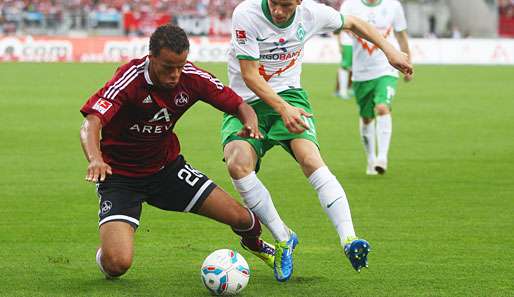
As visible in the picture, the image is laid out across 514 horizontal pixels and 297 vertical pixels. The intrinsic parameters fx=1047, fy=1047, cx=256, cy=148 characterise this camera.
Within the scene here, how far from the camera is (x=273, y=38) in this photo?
26.2 ft

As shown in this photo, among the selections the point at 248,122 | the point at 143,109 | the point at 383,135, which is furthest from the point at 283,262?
the point at 383,135

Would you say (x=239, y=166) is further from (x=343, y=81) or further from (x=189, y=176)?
(x=343, y=81)

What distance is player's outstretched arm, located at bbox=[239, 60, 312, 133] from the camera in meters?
7.37

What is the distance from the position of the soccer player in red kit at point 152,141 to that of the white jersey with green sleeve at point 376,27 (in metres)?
6.41

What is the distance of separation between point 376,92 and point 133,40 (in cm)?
2616

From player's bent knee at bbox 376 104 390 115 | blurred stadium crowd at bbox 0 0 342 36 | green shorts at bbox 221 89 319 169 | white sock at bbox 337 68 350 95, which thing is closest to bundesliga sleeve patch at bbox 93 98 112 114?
green shorts at bbox 221 89 319 169

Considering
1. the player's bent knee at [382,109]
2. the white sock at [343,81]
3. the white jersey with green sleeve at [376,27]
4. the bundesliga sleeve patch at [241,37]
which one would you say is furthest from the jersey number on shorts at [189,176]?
the white sock at [343,81]

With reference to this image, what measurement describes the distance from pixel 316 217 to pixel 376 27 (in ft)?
14.7

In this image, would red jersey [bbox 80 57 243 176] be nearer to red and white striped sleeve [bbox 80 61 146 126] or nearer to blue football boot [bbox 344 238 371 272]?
red and white striped sleeve [bbox 80 61 146 126]

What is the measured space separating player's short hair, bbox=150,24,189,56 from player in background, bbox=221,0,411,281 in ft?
3.29

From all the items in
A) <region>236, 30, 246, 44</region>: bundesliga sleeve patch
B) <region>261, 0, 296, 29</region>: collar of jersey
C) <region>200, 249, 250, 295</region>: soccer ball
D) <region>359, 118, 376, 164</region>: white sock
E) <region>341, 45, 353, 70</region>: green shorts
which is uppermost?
<region>261, 0, 296, 29</region>: collar of jersey

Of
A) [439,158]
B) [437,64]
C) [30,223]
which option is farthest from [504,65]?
[30,223]

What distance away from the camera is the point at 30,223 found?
9.88 metres

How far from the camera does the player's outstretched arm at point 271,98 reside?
737cm
